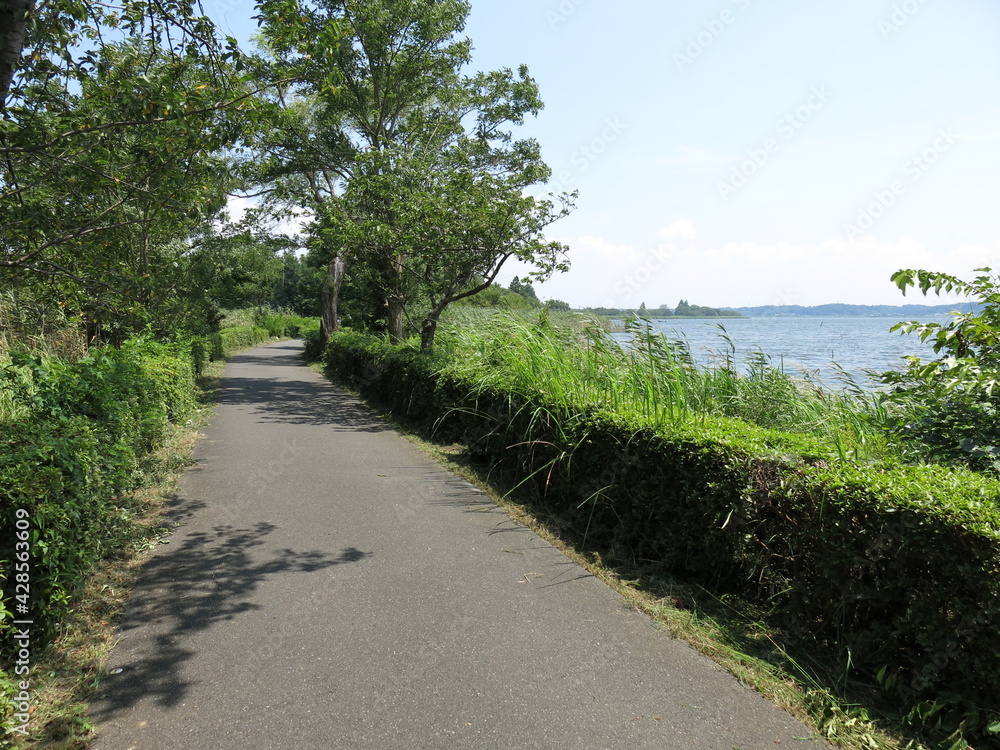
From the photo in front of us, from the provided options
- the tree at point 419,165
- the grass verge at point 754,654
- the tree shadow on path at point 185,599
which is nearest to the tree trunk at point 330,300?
the tree at point 419,165

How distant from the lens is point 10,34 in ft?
12.3

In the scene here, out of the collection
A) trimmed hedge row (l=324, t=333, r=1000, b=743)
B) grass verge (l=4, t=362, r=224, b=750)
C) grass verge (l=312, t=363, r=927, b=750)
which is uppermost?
trimmed hedge row (l=324, t=333, r=1000, b=743)

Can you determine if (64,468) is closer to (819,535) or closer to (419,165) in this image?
(819,535)

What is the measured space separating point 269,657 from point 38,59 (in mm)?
4833

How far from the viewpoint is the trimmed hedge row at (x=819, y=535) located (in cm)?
281

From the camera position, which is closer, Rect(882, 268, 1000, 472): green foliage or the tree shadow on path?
the tree shadow on path

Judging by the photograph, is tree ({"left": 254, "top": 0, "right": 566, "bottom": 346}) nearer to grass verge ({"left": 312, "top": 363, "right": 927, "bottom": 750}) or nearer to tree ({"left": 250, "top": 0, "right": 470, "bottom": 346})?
tree ({"left": 250, "top": 0, "right": 470, "bottom": 346})

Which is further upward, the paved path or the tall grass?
the tall grass

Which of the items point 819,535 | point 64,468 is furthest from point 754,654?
point 64,468

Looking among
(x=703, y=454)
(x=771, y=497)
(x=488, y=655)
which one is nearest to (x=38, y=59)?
(x=488, y=655)

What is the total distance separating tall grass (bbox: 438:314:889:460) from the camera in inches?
223

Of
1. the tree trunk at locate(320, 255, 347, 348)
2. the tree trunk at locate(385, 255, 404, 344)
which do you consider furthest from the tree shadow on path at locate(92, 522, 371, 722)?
the tree trunk at locate(320, 255, 347, 348)

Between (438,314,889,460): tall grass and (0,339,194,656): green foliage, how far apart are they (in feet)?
12.8

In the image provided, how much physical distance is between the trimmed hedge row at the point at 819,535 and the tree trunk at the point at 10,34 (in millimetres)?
4838
